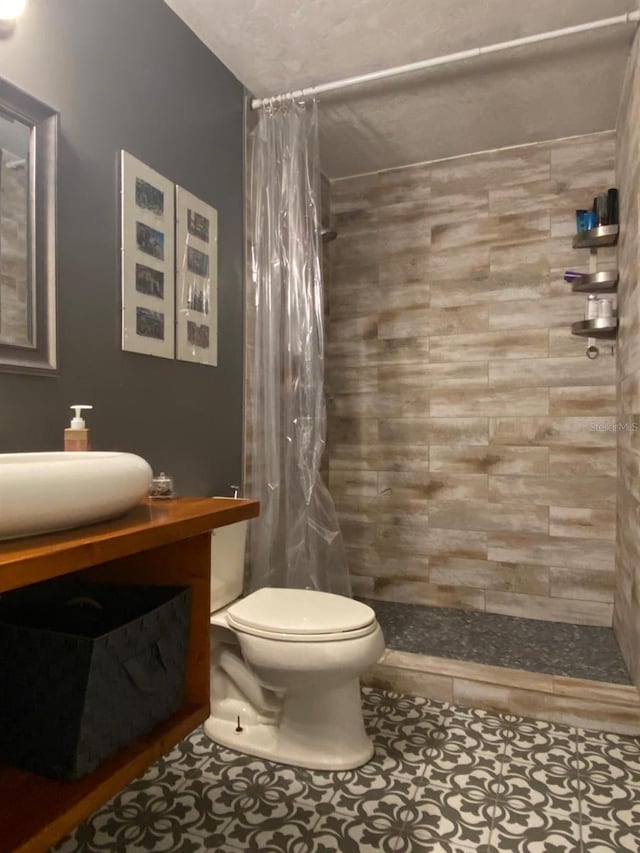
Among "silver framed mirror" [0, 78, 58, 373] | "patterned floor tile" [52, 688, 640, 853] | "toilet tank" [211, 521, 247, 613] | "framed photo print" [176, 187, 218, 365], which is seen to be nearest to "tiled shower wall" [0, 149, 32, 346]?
"silver framed mirror" [0, 78, 58, 373]

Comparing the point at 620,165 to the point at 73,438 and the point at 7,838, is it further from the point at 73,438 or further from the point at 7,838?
the point at 7,838

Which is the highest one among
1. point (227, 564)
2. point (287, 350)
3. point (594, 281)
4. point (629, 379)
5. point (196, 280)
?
point (594, 281)

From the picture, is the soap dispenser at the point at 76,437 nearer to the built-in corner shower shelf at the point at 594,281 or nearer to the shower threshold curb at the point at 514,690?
the shower threshold curb at the point at 514,690

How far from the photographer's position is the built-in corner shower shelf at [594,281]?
2551 millimetres

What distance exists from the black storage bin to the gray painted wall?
523 millimetres

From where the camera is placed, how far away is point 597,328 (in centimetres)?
257

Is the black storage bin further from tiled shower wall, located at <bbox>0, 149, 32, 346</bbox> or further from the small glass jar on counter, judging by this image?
tiled shower wall, located at <bbox>0, 149, 32, 346</bbox>

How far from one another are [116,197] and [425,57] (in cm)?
134

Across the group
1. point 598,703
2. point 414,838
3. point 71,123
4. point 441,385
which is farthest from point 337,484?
point 71,123

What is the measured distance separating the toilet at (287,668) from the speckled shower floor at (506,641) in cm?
72

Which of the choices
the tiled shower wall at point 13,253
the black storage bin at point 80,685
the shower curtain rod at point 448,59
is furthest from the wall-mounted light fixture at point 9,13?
the black storage bin at point 80,685

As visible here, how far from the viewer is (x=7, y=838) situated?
2.77 ft

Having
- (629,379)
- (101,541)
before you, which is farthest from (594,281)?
(101,541)

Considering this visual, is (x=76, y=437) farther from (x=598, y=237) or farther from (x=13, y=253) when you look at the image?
(x=598, y=237)
